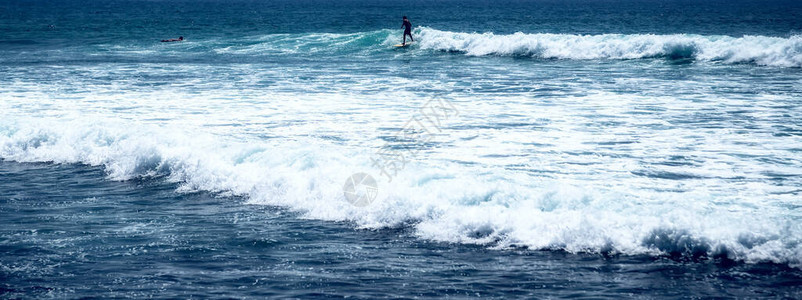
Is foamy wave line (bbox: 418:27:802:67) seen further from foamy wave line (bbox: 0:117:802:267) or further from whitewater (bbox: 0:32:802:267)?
foamy wave line (bbox: 0:117:802:267)

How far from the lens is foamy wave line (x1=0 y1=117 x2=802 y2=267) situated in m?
8.37

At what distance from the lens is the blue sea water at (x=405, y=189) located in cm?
776

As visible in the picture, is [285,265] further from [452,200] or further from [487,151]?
[487,151]

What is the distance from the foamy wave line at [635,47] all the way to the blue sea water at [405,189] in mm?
4504

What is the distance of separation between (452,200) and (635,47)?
24.3 metres

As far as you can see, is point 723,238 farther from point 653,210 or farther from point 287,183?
point 287,183

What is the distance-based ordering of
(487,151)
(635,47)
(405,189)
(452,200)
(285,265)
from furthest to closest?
1. (635,47)
2. (487,151)
3. (405,189)
4. (452,200)
5. (285,265)

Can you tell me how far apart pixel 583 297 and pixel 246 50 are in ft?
110

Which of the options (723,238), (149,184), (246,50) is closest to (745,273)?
(723,238)

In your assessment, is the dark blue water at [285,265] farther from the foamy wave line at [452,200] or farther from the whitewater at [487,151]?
the whitewater at [487,151]

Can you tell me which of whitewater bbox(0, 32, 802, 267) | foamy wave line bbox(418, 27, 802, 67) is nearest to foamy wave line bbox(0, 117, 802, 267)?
whitewater bbox(0, 32, 802, 267)

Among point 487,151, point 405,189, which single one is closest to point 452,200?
point 405,189

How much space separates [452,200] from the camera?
10023mm

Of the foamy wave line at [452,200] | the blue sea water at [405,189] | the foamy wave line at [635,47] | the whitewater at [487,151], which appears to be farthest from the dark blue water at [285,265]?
the foamy wave line at [635,47]
